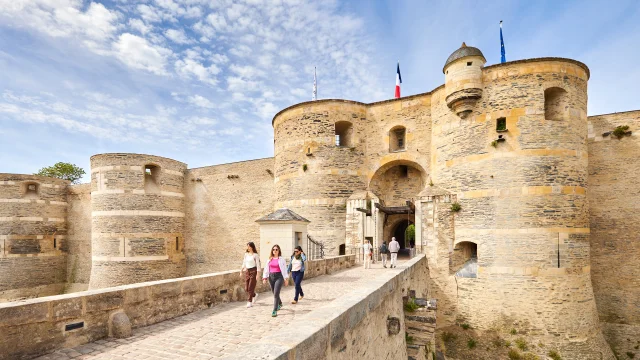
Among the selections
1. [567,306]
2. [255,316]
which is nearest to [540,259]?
[567,306]

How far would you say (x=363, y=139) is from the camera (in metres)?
16.8

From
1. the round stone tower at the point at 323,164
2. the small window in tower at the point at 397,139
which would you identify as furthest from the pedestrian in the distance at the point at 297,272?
the small window in tower at the point at 397,139

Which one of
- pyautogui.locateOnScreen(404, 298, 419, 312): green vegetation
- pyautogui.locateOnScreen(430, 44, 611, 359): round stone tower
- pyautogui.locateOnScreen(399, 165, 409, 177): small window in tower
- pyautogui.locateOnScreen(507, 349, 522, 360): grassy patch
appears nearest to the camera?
pyautogui.locateOnScreen(404, 298, 419, 312): green vegetation

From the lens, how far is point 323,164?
16156 mm

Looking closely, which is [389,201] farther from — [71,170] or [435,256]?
[71,170]

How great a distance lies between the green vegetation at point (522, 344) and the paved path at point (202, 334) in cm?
891

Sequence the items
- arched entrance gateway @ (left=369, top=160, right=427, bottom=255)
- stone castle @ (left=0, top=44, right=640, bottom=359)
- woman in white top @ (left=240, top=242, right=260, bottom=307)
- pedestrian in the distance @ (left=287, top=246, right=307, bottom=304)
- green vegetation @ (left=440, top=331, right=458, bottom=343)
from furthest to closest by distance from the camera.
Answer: arched entrance gateway @ (left=369, top=160, right=427, bottom=255) < green vegetation @ (left=440, top=331, right=458, bottom=343) < stone castle @ (left=0, top=44, right=640, bottom=359) < pedestrian in the distance @ (left=287, top=246, right=307, bottom=304) < woman in white top @ (left=240, top=242, right=260, bottom=307)

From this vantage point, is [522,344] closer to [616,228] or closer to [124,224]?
[616,228]

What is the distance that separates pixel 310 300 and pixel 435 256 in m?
8.38

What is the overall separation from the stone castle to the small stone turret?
0.14 feet

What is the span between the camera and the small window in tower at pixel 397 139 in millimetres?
16406

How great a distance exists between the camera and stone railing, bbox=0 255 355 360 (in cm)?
358

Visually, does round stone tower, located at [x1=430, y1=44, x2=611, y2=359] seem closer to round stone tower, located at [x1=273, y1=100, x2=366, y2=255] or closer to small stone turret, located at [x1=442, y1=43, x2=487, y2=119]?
small stone turret, located at [x1=442, y1=43, x2=487, y2=119]

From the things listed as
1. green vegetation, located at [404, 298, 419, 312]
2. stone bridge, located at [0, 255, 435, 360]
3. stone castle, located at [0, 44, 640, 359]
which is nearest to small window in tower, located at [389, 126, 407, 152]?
stone castle, located at [0, 44, 640, 359]
